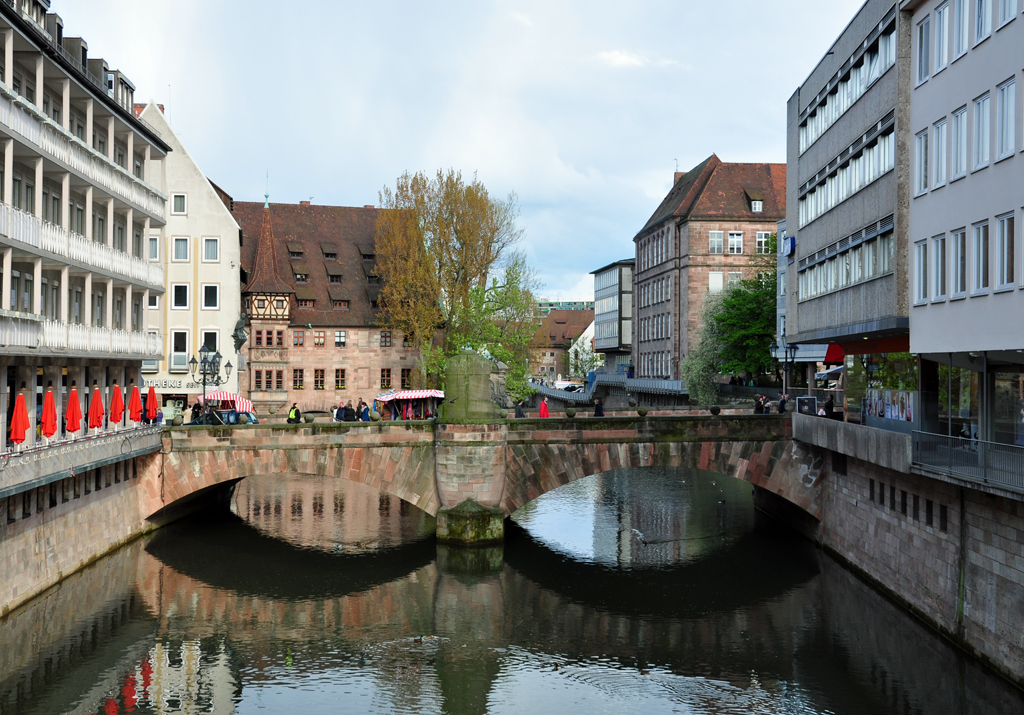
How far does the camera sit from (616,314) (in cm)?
11462

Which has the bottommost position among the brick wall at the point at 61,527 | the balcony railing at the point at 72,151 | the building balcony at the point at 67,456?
the brick wall at the point at 61,527

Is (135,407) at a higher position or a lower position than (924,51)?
lower

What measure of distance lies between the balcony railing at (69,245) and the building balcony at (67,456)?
5.58 m

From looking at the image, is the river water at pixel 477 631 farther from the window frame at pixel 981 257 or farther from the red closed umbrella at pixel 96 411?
the window frame at pixel 981 257

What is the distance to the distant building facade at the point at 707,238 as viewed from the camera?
3253 inches

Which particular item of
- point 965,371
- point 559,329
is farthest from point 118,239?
point 559,329

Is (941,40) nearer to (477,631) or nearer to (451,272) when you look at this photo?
(477,631)

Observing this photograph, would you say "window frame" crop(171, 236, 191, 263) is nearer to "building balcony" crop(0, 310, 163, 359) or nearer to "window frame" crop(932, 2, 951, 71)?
"building balcony" crop(0, 310, 163, 359)

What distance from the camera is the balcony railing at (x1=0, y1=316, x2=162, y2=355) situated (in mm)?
25781

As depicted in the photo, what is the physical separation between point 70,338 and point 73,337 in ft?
0.88

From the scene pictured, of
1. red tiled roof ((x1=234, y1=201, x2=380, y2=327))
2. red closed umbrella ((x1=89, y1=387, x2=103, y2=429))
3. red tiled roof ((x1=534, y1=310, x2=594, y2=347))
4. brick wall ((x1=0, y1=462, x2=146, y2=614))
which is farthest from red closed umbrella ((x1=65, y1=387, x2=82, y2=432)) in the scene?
red tiled roof ((x1=534, y1=310, x2=594, y2=347))

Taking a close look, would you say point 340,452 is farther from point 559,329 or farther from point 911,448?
point 559,329

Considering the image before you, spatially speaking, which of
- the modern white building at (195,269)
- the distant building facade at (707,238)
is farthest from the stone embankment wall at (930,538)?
the distant building facade at (707,238)

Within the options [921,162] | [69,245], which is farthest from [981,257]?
[69,245]
